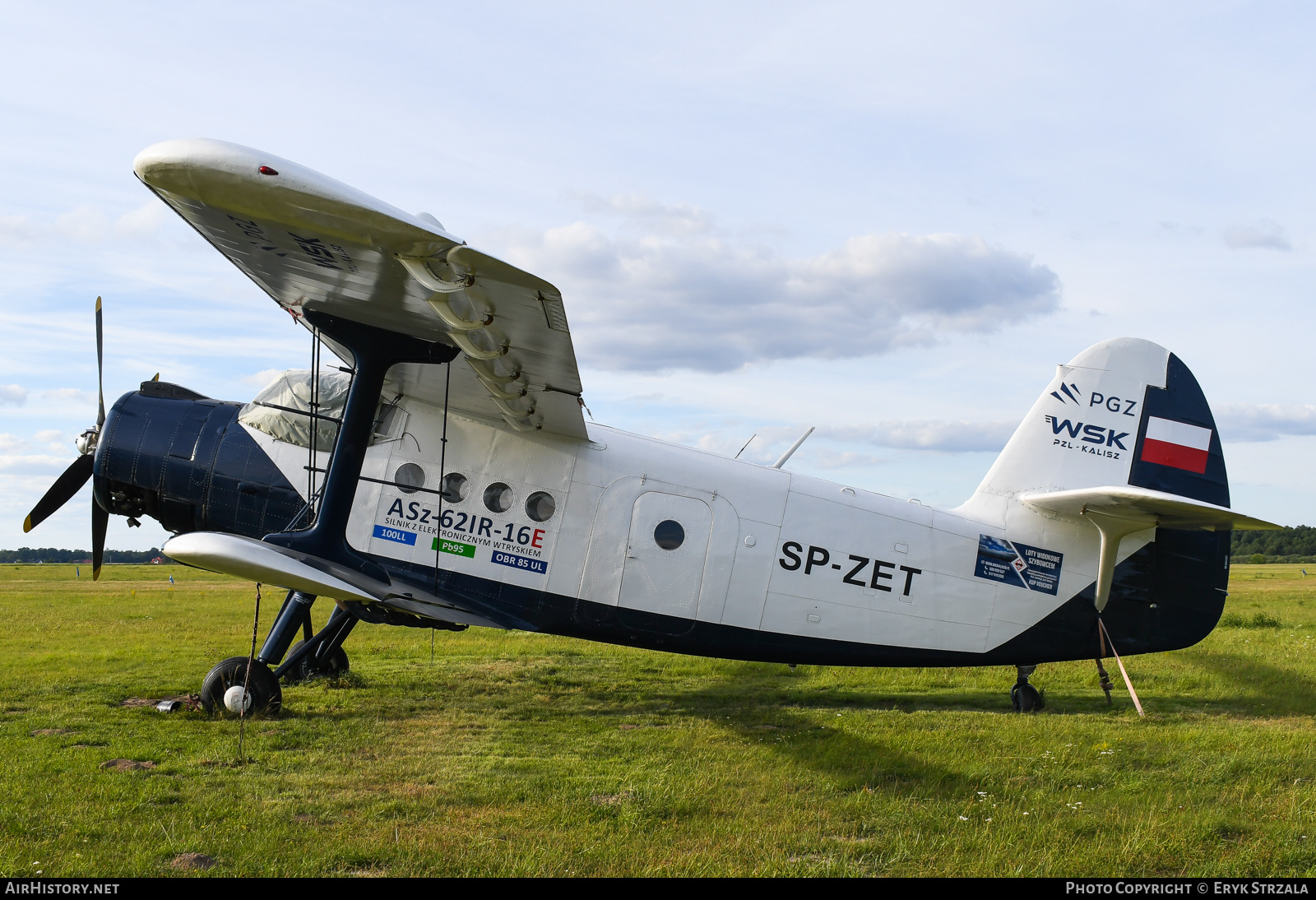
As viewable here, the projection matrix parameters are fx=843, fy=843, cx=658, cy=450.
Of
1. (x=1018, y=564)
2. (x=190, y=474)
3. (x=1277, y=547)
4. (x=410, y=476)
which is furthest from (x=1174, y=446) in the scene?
(x=1277, y=547)

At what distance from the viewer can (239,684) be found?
7465 millimetres

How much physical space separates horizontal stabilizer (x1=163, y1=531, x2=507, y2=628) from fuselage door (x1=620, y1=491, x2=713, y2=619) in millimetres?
1817

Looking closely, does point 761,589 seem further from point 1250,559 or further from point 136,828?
point 1250,559

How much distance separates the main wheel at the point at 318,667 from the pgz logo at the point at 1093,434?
8.25 meters

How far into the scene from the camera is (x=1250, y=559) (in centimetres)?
8044

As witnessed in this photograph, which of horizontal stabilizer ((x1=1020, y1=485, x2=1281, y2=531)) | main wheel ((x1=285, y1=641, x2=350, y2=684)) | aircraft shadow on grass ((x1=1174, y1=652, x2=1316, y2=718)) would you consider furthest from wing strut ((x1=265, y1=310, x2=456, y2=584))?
aircraft shadow on grass ((x1=1174, y1=652, x2=1316, y2=718))

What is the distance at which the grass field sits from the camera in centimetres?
443

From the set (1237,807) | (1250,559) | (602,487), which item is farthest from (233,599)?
(1250,559)

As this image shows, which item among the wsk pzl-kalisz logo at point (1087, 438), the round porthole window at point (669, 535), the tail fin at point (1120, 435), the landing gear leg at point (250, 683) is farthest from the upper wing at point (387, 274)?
the wsk pzl-kalisz logo at point (1087, 438)

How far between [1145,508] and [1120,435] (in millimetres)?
1242

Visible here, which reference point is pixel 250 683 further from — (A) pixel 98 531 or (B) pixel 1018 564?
(B) pixel 1018 564
